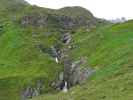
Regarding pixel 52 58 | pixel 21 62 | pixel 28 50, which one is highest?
pixel 28 50

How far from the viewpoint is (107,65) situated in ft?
224

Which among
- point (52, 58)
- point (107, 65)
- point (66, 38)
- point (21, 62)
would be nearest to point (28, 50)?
point (21, 62)

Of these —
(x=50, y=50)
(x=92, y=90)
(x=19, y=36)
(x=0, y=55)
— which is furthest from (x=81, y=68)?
(x=19, y=36)

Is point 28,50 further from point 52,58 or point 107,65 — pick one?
point 107,65

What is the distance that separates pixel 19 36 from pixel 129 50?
199 ft

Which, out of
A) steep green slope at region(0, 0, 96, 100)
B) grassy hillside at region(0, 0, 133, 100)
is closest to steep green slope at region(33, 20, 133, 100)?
grassy hillside at region(0, 0, 133, 100)

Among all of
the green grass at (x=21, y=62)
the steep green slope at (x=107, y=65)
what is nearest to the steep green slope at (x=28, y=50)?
A: the green grass at (x=21, y=62)

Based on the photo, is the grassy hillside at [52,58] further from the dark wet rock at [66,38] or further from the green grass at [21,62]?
the dark wet rock at [66,38]

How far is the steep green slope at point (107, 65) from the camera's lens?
161 ft

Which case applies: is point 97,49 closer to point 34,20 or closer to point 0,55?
point 0,55

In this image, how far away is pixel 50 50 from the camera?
108500 mm

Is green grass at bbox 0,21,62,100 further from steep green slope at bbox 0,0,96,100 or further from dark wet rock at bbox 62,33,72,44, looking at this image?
dark wet rock at bbox 62,33,72,44

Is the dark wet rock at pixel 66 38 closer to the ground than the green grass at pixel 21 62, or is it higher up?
higher up

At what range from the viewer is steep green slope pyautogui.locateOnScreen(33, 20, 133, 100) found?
49.2m
